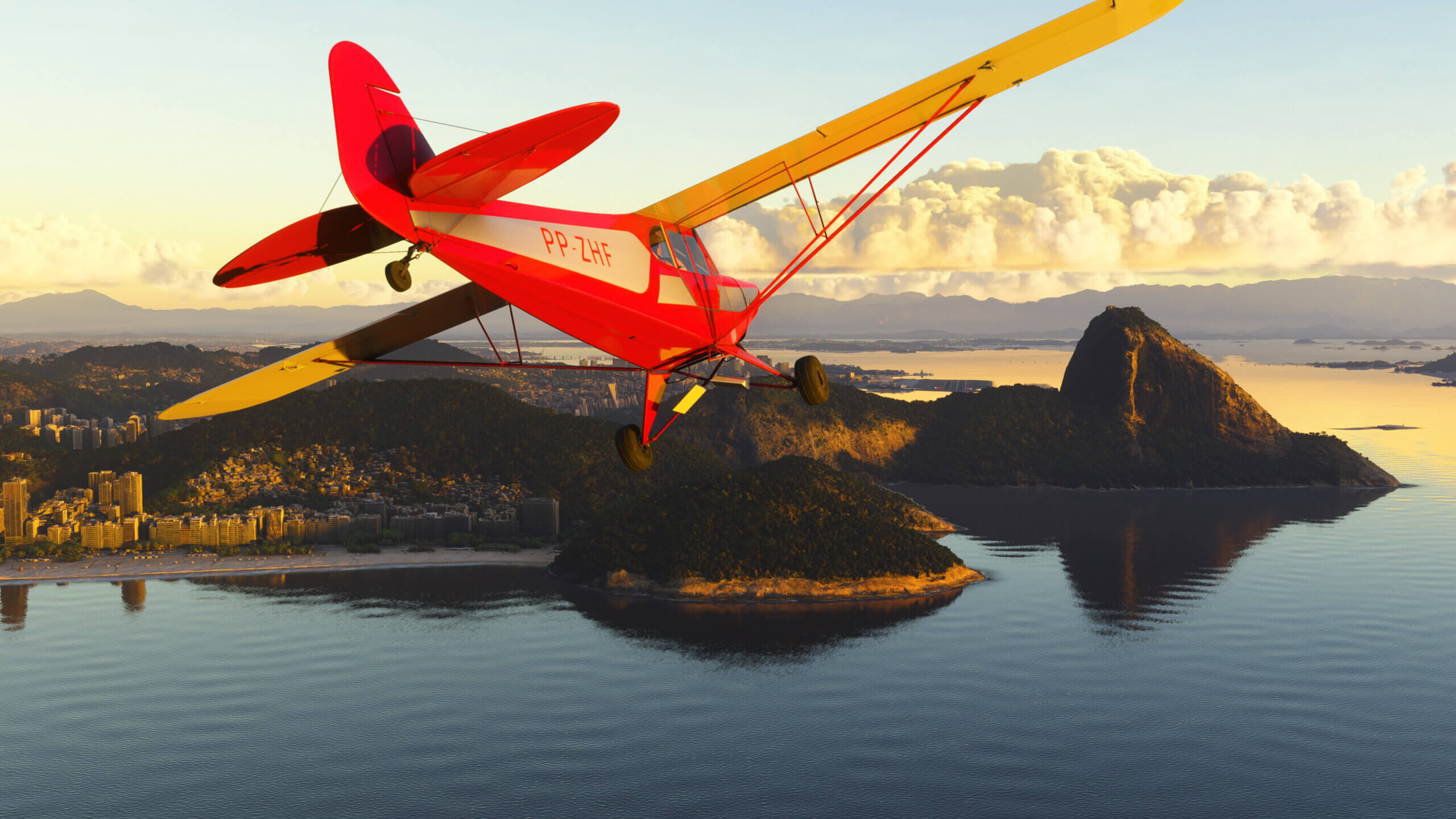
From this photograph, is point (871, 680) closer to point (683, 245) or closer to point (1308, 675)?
point (1308, 675)

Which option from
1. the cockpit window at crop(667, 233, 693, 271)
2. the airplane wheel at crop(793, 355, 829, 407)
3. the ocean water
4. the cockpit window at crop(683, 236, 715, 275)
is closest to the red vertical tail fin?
the cockpit window at crop(667, 233, 693, 271)

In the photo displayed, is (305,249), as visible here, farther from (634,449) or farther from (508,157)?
(634,449)

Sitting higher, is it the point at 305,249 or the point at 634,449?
the point at 305,249

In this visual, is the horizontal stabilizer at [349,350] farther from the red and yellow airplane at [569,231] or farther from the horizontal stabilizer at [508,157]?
the horizontal stabilizer at [508,157]

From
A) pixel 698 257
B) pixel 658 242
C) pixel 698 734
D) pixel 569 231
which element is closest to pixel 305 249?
pixel 569 231

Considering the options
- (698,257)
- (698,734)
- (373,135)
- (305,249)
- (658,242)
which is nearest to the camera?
(373,135)

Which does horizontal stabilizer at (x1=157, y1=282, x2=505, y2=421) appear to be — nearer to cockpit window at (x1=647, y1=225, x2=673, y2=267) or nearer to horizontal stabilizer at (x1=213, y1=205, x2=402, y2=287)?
cockpit window at (x1=647, y1=225, x2=673, y2=267)

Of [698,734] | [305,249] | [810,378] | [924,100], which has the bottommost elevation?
[698,734]
